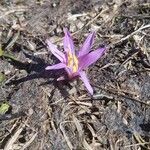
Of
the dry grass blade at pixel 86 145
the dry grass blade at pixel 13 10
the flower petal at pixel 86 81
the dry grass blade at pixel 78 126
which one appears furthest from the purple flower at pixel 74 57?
the dry grass blade at pixel 13 10

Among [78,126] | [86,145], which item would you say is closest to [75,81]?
[78,126]

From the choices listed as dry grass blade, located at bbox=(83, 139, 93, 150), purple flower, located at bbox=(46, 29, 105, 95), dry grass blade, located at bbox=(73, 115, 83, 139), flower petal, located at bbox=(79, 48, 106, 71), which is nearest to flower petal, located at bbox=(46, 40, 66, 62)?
purple flower, located at bbox=(46, 29, 105, 95)

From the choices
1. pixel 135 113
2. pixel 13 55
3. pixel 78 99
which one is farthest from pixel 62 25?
pixel 135 113

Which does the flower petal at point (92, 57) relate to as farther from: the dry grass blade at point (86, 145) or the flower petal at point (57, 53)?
the dry grass blade at point (86, 145)

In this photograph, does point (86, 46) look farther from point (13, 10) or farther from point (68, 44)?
point (13, 10)

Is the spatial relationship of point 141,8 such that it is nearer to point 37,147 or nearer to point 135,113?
point 135,113
